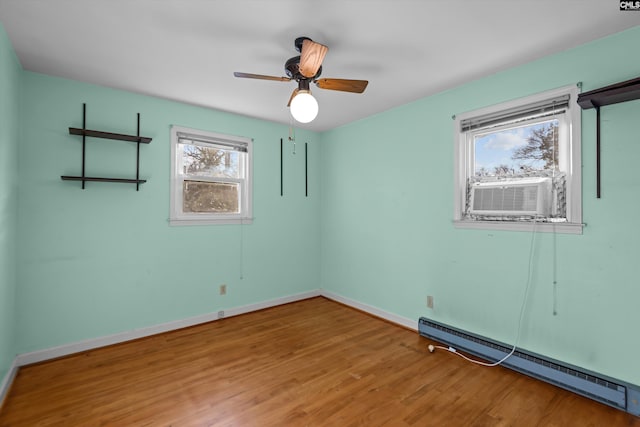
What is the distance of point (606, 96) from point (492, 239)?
4.30 feet

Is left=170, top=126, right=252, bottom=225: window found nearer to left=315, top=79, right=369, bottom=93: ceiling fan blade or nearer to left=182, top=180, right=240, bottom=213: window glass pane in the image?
left=182, top=180, right=240, bottom=213: window glass pane

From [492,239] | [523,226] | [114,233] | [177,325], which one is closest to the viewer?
[523,226]

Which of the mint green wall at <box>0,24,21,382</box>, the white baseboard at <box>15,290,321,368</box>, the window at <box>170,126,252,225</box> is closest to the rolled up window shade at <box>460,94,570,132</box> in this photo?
the window at <box>170,126,252,225</box>

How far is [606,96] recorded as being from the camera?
1981 mm

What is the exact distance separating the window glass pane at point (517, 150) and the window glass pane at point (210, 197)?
2831 mm

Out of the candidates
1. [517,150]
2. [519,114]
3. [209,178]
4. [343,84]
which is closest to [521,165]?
[517,150]

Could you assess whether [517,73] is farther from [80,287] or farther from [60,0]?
[80,287]

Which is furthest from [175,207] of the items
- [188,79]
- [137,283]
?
[188,79]

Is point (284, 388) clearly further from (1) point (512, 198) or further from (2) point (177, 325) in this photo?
(1) point (512, 198)

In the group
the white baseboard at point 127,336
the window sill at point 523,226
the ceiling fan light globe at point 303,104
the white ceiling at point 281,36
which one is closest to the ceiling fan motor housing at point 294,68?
the white ceiling at point 281,36

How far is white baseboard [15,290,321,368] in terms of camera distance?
2668 mm

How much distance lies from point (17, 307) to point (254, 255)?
7.43ft

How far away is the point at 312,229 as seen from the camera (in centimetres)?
466

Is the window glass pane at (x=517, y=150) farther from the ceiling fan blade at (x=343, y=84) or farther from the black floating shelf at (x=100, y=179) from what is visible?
the black floating shelf at (x=100, y=179)
